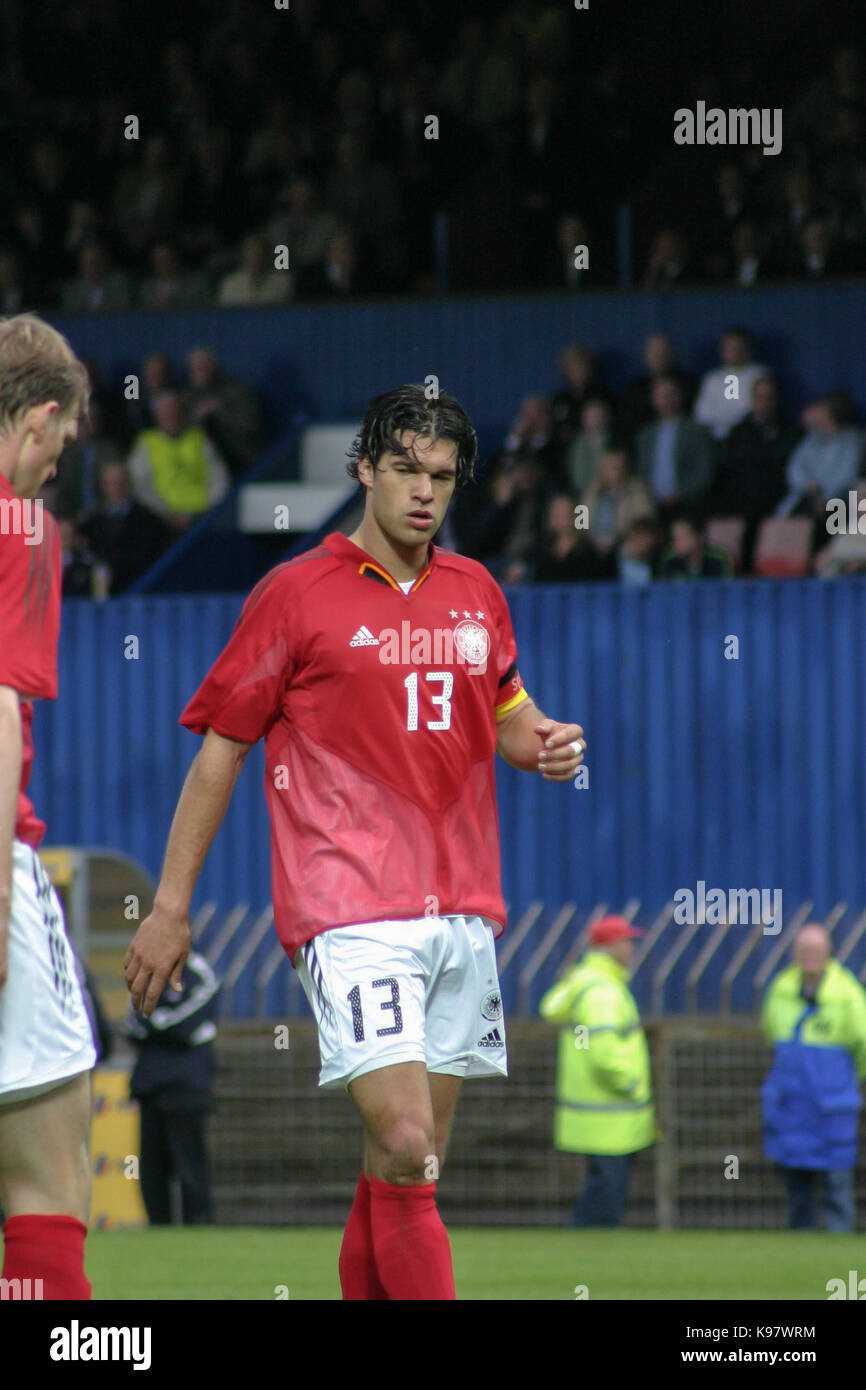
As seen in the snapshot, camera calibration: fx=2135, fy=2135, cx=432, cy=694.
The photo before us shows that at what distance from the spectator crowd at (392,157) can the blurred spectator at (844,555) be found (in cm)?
236

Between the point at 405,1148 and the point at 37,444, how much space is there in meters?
1.64

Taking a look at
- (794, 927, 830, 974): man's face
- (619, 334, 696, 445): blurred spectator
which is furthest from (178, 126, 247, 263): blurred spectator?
(794, 927, 830, 974): man's face

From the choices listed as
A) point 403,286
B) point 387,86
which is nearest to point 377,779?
point 403,286

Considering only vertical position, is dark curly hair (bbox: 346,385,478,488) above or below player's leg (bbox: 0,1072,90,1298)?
above

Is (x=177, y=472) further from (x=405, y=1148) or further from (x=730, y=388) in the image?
(x=405, y=1148)

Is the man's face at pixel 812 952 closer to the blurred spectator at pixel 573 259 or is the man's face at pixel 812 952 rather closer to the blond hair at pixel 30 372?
the blurred spectator at pixel 573 259

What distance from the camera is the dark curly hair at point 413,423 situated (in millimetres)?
4883

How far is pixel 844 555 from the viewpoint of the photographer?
14664 millimetres

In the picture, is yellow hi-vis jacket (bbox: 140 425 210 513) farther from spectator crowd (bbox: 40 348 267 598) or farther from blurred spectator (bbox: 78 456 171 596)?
blurred spectator (bbox: 78 456 171 596)

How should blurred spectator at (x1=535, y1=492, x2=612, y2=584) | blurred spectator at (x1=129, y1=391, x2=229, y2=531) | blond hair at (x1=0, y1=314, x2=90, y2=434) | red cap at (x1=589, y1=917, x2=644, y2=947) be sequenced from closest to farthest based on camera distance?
blond hair at (x1=0, y1=314, x2=90, y2=434) → red cap at (x1=589, y1=917, x2=644, y2=947) → blurred spectator at (x1=535, y1=492, x2=612, y2=584) → blurred spectator at (x1=129, y1=391, x2=229, y2=531)

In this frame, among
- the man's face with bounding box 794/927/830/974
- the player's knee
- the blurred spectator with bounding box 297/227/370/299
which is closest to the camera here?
the player's knee

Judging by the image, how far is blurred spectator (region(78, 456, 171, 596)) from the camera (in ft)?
53.7

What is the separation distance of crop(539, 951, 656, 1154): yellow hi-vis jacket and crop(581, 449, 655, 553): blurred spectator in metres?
4.51

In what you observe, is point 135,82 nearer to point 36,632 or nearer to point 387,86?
point 387,86
